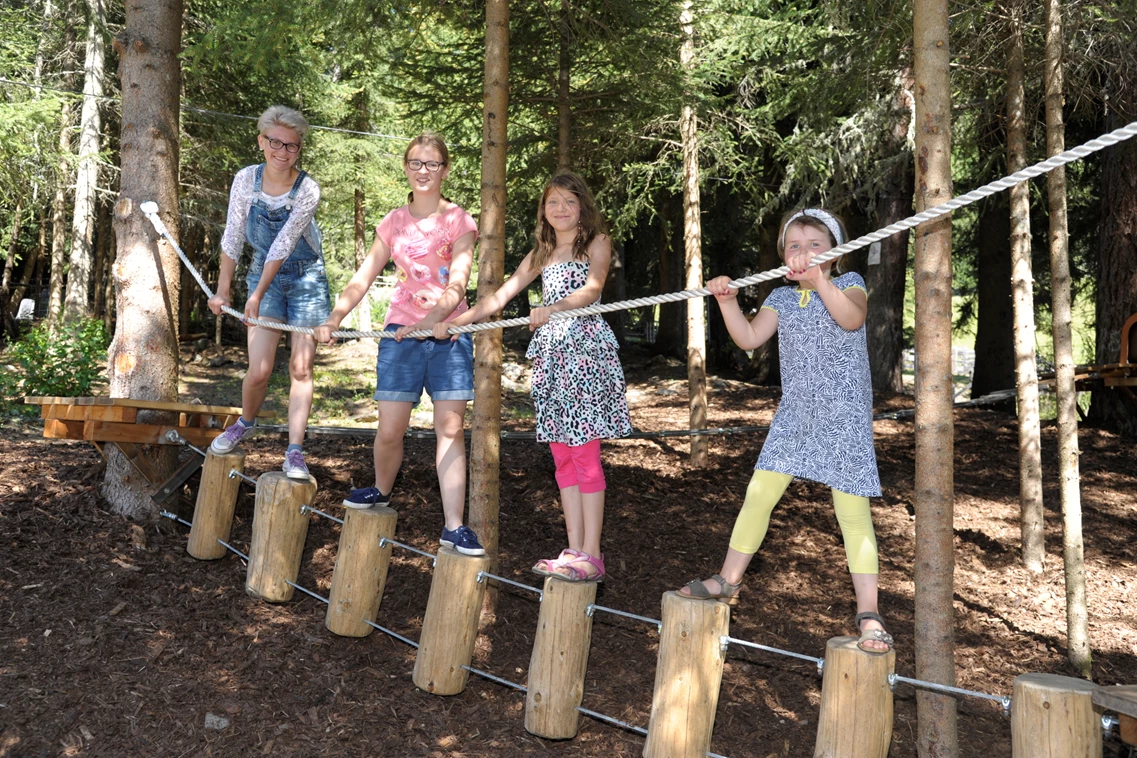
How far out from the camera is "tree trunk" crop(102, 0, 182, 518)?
535cm

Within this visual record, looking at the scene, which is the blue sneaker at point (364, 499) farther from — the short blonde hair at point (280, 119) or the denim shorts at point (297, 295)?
the short blonde hair at point (280, 119)

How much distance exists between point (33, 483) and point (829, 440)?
14.7 feet

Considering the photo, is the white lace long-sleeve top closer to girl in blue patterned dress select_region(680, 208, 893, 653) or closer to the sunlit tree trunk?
girl in blue patterned dress select_region(680, 208, 893, 653)

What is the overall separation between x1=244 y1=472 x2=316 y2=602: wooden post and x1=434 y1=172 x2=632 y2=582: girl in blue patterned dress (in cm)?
123

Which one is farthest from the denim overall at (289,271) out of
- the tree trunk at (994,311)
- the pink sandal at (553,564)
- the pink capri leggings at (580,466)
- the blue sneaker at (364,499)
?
the tree trunk at (994,311)

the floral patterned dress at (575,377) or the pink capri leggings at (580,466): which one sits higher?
the floral patterned dress at (575,377)

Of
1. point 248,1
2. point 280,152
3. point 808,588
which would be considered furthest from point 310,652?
point 248,1

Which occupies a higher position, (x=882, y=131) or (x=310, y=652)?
(x=882, y=131)

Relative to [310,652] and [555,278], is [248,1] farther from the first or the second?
[310,652]

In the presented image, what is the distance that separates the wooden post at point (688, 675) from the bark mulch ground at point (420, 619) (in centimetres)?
82

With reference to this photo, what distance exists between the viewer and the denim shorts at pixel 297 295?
4.82 meters

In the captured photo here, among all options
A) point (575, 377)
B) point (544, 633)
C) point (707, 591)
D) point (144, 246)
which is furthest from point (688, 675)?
point (144, 246)

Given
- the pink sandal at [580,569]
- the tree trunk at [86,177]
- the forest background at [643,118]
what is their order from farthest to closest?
1. the tree trunk at [86,177]
2. the forest background at [643,118]
3. the pink sandal at [580,569]

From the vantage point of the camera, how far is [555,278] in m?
4.20
